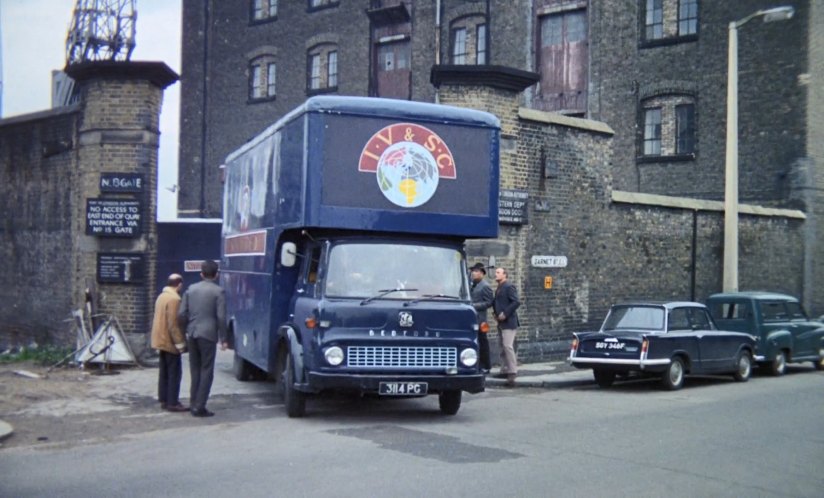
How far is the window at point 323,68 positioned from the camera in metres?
35.6

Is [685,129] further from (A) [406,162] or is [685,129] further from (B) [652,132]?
(A) [406,162]

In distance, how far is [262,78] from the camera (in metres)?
37.5

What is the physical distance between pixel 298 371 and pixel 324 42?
2731 cm

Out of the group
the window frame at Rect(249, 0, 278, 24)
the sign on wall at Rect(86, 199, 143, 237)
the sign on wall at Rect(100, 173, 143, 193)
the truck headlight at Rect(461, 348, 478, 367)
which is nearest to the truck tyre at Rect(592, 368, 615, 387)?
the truck headlight at Rect(461, 348, 478, 367)

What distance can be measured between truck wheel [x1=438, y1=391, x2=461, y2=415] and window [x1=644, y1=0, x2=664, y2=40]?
63.7 ft

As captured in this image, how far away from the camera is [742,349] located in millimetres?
16062

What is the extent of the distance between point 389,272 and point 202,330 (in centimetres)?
242

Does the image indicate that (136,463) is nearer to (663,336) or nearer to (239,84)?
(663,336)

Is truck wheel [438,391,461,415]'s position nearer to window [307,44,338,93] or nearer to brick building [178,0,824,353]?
brick building [178,0,824,353]

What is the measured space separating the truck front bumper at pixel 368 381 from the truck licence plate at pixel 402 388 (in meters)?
0.04

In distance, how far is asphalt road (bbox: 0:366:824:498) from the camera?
718 centimetres

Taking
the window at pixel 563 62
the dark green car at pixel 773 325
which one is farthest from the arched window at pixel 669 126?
the dark green car at pixel 773 325

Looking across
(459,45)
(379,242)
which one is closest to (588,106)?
(459,45)

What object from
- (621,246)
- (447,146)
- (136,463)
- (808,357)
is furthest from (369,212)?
(808,357)
